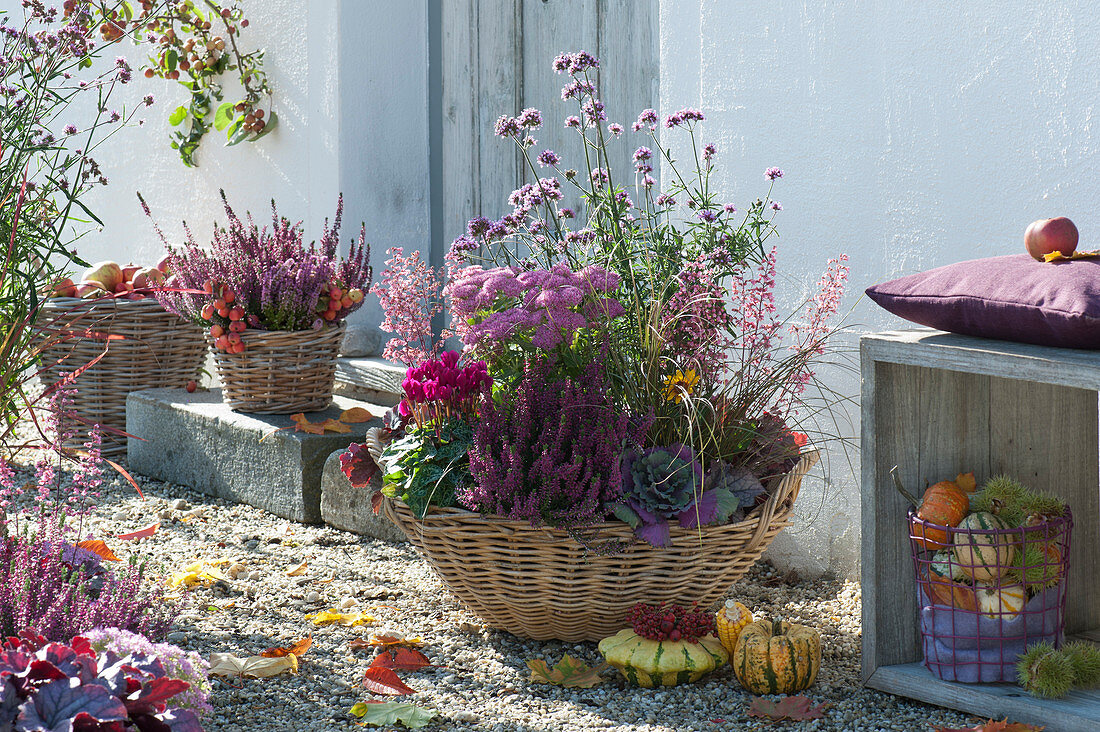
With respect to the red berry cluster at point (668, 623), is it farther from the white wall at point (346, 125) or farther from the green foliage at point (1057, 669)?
the white wall at point (346, 125)

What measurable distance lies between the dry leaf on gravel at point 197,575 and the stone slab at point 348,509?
0.45 m

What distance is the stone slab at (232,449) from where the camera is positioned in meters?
3.57

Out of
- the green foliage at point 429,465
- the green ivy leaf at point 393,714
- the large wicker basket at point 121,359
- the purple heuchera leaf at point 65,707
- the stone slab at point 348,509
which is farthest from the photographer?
the large wicker basket at point 121,359

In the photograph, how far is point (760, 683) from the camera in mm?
2164

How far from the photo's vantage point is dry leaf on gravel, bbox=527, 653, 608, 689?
2.24 metres

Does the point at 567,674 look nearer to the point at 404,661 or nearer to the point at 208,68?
the point at 404,661

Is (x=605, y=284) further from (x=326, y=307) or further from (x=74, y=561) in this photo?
(x=326, y=307)

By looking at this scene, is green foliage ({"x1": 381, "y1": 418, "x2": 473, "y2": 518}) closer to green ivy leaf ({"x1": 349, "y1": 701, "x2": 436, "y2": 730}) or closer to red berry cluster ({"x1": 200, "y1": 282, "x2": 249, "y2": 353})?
green ivy leaf ({"x1": 349, "y1": 701, "x2": 436, "y2": 730})

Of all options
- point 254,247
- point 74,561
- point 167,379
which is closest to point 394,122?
point 254,247

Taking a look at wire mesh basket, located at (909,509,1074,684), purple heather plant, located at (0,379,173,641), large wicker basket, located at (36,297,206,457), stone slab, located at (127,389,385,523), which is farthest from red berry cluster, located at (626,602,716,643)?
large wicker basket, located at (36,297,206,457)

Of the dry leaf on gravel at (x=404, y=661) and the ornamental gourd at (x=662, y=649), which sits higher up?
the ornamental gourd at (x=662, y=649)

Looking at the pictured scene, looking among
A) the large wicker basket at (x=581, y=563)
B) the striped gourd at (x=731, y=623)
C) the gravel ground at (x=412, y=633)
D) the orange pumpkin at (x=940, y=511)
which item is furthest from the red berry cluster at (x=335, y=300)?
the orange pumpkin at (x=940, y=511)

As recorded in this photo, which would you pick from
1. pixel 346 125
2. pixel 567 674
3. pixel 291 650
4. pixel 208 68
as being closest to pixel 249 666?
pixel 291 650

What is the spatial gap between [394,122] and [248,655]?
248 cm
